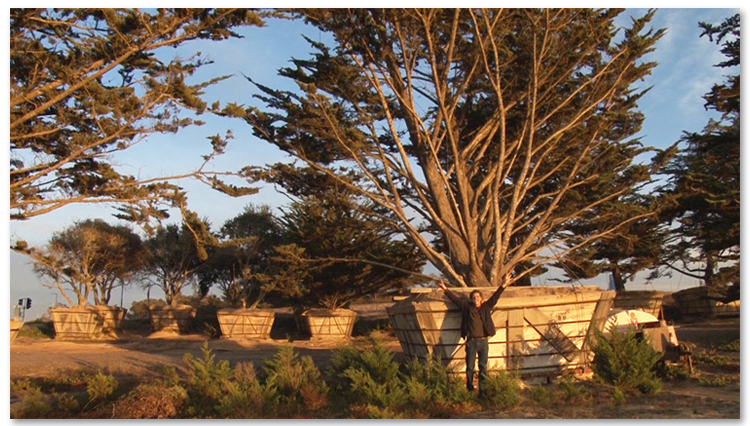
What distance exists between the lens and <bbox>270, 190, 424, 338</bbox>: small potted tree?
707 inches

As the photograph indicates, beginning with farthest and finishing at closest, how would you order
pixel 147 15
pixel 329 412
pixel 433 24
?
1. pixel 433 24
2. pixel 147 15
3. pixel 329 412

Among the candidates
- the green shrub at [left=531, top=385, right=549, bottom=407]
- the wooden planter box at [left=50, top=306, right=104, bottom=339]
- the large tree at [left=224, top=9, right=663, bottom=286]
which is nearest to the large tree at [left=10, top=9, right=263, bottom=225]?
the large tree at [left=224, top=9, right=663, bottom=286]

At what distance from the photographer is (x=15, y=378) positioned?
972 cm

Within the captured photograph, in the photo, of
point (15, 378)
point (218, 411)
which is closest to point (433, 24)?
point (218, 411)

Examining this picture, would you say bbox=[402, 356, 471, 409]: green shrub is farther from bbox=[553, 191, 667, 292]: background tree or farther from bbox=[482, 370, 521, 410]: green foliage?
bbox=[553, 191, 667, 292]: background tree

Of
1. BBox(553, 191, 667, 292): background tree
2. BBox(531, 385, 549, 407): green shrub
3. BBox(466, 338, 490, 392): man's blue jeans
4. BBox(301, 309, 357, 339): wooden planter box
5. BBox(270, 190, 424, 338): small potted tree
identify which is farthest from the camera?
BBox(301, 309, 357, 339): wooden planter box

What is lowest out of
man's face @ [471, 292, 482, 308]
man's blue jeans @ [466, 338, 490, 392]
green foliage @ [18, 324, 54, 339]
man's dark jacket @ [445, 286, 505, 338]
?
green foliage @ [18, 324, 54, 339]

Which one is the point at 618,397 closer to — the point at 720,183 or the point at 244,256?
the point at 720,183

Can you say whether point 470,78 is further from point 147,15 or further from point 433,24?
point 147,15

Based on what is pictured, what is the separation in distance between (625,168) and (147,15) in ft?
37.5

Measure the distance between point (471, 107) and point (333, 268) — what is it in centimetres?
857

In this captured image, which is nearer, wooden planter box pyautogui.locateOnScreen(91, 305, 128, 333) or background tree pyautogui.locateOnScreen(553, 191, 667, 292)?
background tree pyautogui.locateOnScreen(553, 191, 667, 292)

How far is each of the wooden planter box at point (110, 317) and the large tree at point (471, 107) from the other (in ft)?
48.7

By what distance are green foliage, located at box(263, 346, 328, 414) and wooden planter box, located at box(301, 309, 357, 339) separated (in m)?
12.1
